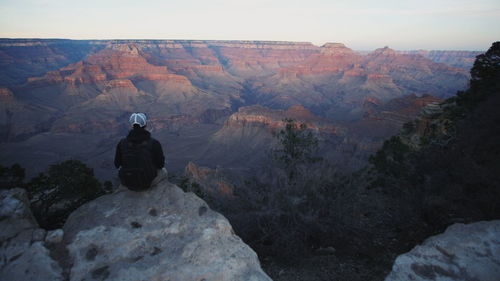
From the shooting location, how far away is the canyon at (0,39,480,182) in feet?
135

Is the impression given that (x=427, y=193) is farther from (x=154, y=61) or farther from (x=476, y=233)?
(x=154, y=61)

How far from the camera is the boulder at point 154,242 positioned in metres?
3.79

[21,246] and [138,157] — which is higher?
[138,157]

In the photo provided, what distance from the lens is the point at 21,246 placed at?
3723 millimetres

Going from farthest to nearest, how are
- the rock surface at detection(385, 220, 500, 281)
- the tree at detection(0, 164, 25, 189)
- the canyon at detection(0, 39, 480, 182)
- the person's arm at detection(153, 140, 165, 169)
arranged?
the canyon at detection(0, 39, 480, 182)
the tree at detection(0, 164, 25, 189)
the person's arm at detection(153, 140, 165, 169)
the rock surface at detection(385, 220, 500, 281)

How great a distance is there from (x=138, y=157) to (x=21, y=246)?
1881 millimetres

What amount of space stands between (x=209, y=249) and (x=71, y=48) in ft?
655

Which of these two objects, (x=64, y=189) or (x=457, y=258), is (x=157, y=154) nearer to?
(x=64, y=189)

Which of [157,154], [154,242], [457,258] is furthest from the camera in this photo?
[157,154]

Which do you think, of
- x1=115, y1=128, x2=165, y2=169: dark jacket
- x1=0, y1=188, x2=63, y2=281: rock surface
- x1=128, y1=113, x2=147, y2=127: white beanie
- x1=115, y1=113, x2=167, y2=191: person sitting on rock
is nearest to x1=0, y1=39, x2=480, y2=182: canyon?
x1=115, y1=128, x2=165, y2=169: dark jacket

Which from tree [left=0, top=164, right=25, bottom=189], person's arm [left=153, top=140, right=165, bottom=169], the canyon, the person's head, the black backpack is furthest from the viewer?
the canyon

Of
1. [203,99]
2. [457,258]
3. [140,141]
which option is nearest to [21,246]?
[140,141]

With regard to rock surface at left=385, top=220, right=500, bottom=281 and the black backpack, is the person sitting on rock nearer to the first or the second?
the black backpack

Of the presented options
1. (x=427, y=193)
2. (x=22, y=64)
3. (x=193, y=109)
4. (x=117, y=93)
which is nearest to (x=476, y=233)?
(x=427, y=193)
